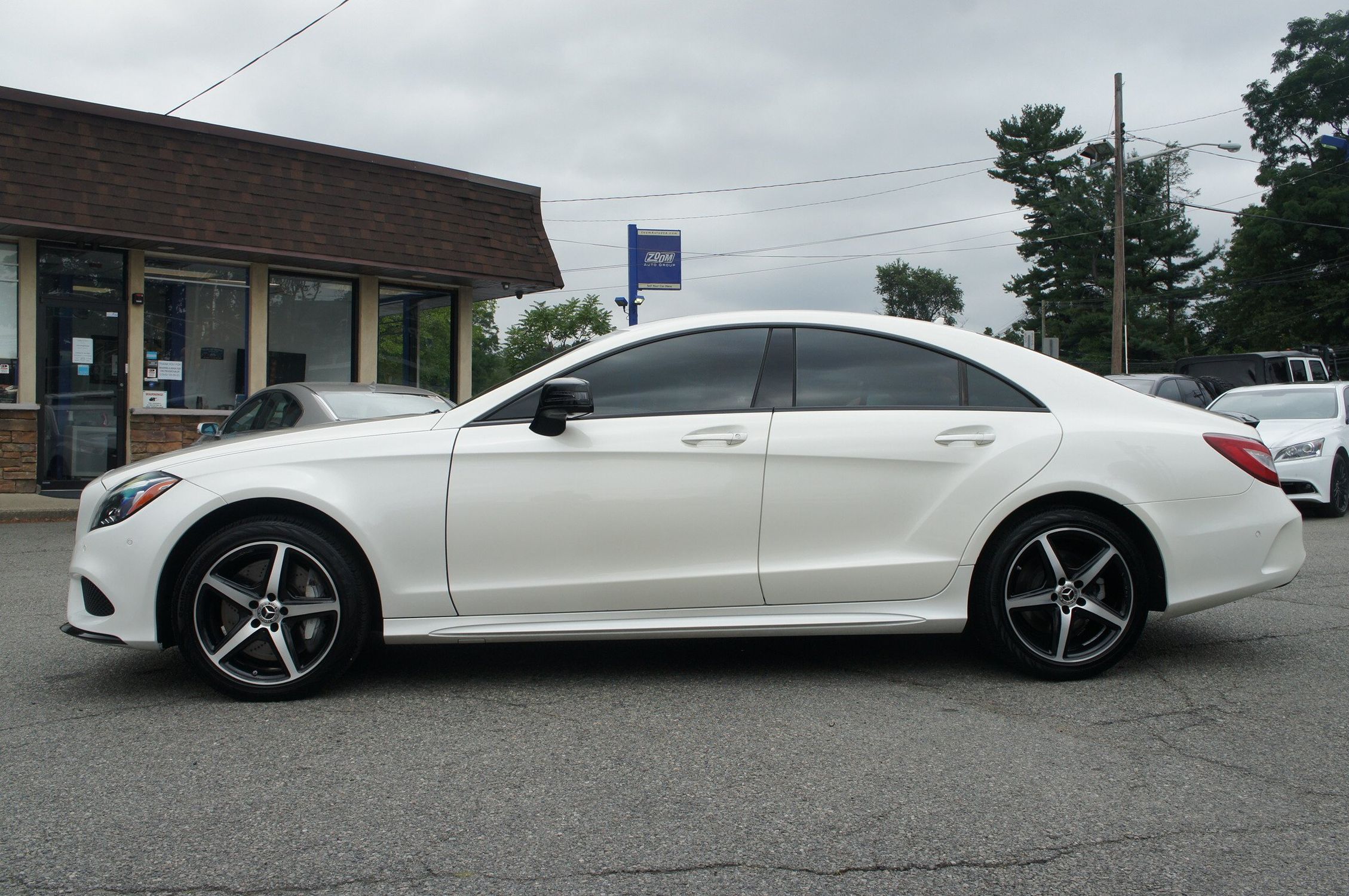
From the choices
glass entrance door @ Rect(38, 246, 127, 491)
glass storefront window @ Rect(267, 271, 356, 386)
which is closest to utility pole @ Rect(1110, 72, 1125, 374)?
glass storefront window @ Rect(267, 271, 356, 386)

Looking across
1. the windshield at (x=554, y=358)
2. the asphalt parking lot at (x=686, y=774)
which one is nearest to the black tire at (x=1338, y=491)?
the asphalt parking lot at (x=686, y=774)

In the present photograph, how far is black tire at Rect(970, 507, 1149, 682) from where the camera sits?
14.1 feet

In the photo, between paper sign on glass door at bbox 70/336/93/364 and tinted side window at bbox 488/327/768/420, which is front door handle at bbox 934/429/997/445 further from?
paper sign on glass door at bbox 70/336/93/364

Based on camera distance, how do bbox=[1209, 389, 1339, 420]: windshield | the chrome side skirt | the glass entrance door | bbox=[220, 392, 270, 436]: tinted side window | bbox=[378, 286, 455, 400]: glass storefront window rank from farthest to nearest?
bbox=[378, 286, 455, 400]: glass storefront window → the glass entrance door → bbox=[1209, 389, 1339, 420]: windshield → bbox=[220, 392, 270, 436]: tinted side window → the chrome side skirt

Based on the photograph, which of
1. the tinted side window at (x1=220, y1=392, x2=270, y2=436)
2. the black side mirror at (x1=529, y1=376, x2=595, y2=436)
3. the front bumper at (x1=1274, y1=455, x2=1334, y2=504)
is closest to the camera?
the black side mirror at (x1=529, y1=376, x2=595, y2=436)

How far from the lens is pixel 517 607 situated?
13.7 feet

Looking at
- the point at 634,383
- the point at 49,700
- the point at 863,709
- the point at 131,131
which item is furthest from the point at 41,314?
the point at 863,709

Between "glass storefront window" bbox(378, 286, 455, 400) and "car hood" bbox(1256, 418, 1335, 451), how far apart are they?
448 inches

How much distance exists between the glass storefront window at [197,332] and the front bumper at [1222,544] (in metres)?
13.3

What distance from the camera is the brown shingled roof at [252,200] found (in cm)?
1267

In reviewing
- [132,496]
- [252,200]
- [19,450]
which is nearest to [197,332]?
[252,200]

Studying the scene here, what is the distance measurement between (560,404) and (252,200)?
38.9 ft

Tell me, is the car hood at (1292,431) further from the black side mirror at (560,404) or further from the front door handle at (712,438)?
the black side mirror at (560,404)

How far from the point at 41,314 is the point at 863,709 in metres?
12.9
